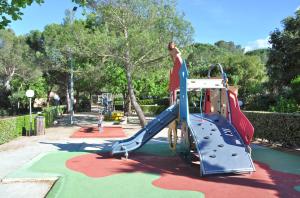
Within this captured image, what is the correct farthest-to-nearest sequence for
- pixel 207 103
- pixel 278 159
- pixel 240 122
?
1. pixel 207 103
2. pixel 278 159
3. pixel 240 122

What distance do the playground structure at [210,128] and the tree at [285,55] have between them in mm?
12893

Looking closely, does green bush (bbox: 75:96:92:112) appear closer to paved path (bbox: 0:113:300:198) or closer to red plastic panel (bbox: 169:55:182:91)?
paved path (bbox: 0:113:300:198)

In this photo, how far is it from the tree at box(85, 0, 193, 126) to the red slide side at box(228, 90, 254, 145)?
980 cm

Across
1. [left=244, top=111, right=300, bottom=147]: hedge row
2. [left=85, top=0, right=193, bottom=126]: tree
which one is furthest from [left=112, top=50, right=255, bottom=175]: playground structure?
[left=85, top=0, right=193, bottom=126]: tree

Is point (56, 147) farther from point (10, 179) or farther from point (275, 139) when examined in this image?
point (275, 139)

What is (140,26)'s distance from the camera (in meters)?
21.3

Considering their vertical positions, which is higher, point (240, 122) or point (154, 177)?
point (240, 122)

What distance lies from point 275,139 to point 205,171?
6407mm

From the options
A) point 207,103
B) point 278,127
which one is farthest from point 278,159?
point 207,103

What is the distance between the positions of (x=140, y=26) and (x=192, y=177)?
13123mm

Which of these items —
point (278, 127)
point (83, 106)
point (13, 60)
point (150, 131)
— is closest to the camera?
point (150, 131)

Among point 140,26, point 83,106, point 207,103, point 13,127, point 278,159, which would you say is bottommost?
point 278,159

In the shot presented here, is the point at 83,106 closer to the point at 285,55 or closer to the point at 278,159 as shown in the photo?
the point at 285,55

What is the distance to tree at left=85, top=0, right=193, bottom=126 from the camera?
20.9 m
